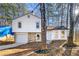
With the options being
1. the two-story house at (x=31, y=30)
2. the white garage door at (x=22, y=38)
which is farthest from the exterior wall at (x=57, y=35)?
the white garage door at (x=22, y=38)

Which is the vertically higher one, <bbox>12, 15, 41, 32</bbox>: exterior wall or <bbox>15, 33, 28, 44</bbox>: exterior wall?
<bbox>12, 15, 41, 32</bbox>: exterior wall

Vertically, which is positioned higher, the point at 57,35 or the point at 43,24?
the point at 43,24

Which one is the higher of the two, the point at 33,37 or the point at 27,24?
the point at 27,24

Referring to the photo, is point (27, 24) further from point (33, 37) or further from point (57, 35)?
point (57, 35)

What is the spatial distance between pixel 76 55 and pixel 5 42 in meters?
0.71

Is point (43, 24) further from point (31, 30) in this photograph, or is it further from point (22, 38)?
point (22, 38)

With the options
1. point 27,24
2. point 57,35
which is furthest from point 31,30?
point 57,35

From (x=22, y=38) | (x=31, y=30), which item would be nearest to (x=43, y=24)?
(x=31, y=30)

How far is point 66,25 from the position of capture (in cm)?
171

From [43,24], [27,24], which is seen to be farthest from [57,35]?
[27,24]

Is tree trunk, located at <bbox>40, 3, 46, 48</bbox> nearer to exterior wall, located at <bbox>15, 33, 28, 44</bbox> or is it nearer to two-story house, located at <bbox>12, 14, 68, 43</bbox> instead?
two-story house, located at <bbox>12, 14, 68, 43</bbox>

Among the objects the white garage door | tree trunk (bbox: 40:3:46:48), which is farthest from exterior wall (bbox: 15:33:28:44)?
tree trunk (bbox: 40:3:46:48)

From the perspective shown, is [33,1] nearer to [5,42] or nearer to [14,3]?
[14,3]

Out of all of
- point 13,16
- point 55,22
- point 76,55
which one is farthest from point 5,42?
point 76,55
